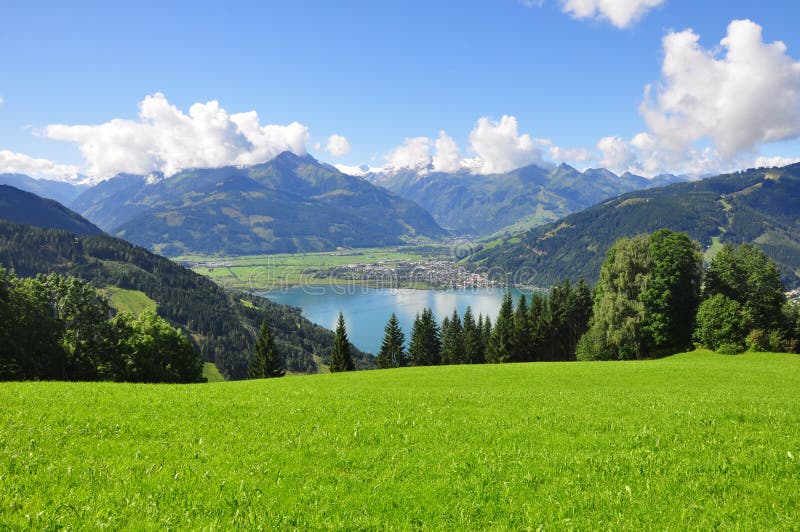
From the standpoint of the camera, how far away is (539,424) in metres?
13.5

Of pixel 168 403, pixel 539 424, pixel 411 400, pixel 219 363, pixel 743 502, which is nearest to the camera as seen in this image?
pixel 743 502

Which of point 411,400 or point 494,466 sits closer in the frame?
point 494,466

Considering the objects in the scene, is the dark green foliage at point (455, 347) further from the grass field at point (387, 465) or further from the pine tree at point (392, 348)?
the grass field at point (387, 465)

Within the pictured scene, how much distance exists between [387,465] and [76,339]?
5373cm

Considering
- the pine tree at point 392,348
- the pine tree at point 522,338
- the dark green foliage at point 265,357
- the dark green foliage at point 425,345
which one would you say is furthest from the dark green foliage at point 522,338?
the dark green foliage at point 265,357

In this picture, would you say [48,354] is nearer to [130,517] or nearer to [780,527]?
[130,517]

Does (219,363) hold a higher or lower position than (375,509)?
lower

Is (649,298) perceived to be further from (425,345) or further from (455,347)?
(425,345)

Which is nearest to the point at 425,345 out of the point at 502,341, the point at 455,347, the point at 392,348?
the point at 455,347

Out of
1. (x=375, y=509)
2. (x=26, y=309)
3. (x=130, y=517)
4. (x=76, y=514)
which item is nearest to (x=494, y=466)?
(x=375, y=509)

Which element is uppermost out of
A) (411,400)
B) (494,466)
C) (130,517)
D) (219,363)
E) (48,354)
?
(130,517)

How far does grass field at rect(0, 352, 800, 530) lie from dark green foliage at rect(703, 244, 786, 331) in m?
42.9

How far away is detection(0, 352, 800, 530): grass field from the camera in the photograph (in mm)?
7145

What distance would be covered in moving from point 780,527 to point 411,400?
13.0 metres
